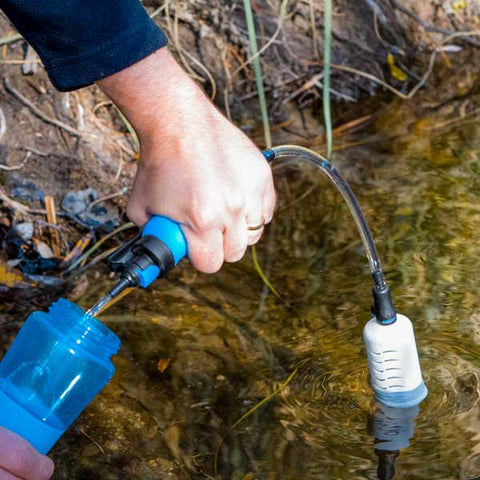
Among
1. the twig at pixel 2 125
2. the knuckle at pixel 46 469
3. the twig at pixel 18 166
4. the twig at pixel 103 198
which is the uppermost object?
the knuckle at pixel 46 469

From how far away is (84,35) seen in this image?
Answer: 4.73 ft

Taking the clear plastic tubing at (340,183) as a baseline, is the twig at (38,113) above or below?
below

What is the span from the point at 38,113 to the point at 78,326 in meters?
1.73

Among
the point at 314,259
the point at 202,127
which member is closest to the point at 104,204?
the point at 314,259

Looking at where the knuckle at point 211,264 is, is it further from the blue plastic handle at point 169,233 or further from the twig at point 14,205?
the twig at point 14,205

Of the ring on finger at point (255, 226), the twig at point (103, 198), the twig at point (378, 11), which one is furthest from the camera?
the twig at point (378, 11)

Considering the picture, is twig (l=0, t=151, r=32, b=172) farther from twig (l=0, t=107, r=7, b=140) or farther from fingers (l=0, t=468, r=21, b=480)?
fingers (l=0, t=468, r=21, b=480)

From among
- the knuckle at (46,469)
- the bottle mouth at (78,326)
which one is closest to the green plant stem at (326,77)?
the bottle mouth at (78,326)

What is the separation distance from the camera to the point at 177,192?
1512 millimetres

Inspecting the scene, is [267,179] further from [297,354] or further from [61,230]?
[61,230]

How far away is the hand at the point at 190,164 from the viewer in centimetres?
151

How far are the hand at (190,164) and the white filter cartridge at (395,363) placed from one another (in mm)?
460

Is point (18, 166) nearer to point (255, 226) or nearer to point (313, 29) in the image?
point (313, 29)

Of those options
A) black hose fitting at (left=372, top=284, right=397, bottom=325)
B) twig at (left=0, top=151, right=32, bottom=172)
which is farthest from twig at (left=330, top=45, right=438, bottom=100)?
black hose fitting at (left=372, top=284, right=397, bottom=325)
